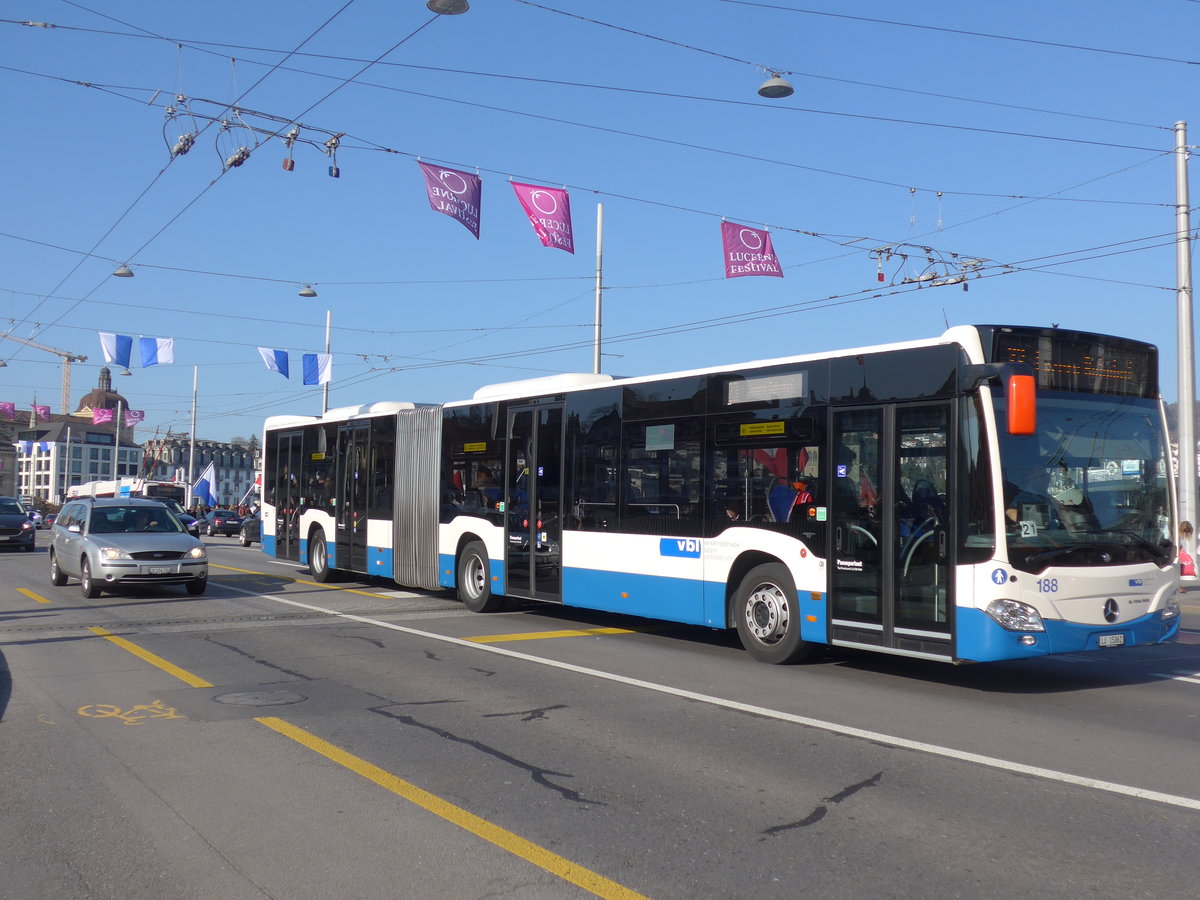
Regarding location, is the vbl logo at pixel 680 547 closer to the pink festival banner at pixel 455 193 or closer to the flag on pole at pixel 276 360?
the pink festival banner at pixel 455 193

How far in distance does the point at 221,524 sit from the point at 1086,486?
159 ft

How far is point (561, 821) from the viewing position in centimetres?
533

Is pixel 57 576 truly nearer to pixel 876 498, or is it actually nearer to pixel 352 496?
pixel 352 496

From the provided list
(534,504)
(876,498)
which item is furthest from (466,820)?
(534,504)

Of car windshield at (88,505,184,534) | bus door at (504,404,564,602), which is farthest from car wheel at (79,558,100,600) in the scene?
bus door at (504,404,564,602)

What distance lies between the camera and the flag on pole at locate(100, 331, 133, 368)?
28502 millimetres

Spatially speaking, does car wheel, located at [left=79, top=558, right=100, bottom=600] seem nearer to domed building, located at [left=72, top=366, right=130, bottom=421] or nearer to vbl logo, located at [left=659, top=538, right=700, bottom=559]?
vbl logo, located at [left=659, top=538, right=700, bottom=559]

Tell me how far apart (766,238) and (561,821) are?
16556 mm

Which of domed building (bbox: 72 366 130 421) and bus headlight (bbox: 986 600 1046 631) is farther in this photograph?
domed building (bbox: 72 366 130 421)

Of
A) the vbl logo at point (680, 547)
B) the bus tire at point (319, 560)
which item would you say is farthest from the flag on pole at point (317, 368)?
the vbl logo at point (680, 547)

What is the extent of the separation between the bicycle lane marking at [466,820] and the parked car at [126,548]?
9401 millimetres

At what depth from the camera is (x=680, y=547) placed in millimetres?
11695

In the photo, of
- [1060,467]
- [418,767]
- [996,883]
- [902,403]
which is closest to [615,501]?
[902,403]

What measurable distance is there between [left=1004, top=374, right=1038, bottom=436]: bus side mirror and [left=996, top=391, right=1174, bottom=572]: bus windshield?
44 cm
